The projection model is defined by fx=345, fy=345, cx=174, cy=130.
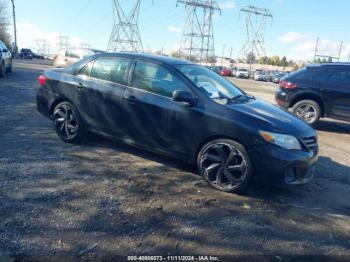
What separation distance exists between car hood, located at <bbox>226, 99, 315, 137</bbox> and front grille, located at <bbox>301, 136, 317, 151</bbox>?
0.18 ft

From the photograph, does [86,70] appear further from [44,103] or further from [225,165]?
[225,165]

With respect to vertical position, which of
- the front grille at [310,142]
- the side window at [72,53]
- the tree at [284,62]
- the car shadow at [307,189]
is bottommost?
the car shadow at [307,189]

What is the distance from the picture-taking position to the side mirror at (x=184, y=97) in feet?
14.9

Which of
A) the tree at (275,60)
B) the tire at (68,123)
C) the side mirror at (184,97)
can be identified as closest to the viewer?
the side mirror at (184,97)

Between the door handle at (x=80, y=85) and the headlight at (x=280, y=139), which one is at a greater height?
the door handle at (x=80, y=85)

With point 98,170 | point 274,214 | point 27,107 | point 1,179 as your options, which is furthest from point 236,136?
point 27,107

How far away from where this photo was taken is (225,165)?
14.7 ft

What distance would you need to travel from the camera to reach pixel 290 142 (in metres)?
4.31

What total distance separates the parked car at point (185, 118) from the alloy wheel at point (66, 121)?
0.7 inches

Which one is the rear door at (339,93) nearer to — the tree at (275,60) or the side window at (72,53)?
the side window at (72,53)

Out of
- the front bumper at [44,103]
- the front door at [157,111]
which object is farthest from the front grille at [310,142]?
the front bumper at [44,103]

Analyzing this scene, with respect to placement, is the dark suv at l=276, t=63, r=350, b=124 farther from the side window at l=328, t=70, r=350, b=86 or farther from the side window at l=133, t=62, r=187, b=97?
the side window at l=133, t=62, r=187, b=97

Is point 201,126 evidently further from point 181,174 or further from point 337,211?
point 337,211

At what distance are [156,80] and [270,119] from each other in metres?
1.71
